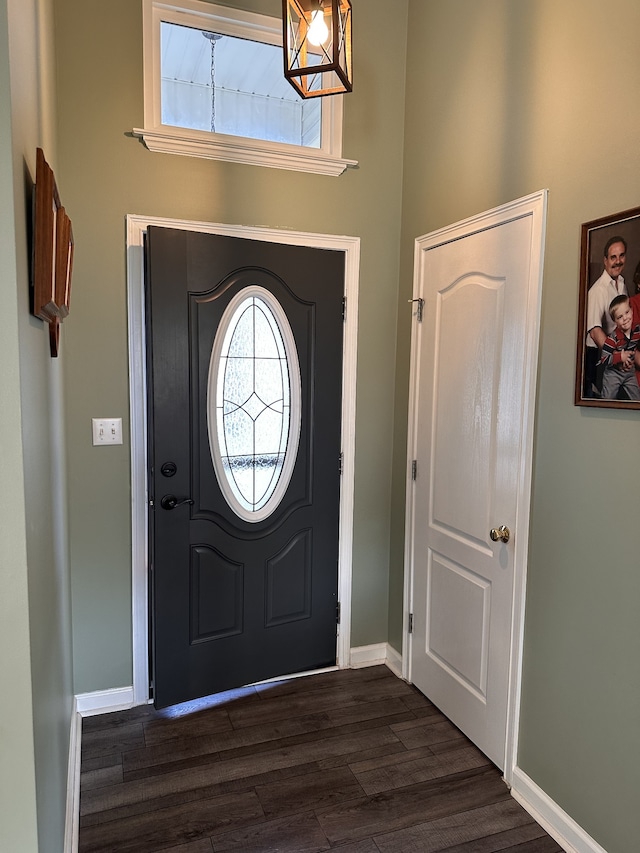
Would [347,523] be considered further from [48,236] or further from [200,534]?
[48,236]

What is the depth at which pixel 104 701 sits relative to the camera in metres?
2.56

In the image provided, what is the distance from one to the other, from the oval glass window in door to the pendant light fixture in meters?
1.12

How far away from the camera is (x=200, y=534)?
256 centimetres

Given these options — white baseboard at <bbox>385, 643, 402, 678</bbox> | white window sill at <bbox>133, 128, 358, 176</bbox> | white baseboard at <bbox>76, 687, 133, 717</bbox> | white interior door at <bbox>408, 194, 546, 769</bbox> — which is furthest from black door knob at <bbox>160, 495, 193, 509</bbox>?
white window sill at <bbox>133, 128, 358, 176</bbox>

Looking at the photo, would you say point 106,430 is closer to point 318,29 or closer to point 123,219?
point 123,219

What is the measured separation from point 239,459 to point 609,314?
1611 millimetres

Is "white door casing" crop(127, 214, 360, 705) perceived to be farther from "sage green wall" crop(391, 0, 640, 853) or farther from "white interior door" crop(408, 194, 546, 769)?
"sage green wall" crop(391, 0, 640, 853)

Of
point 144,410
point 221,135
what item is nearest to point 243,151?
point 221,135

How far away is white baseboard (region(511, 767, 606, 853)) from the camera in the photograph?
182cm

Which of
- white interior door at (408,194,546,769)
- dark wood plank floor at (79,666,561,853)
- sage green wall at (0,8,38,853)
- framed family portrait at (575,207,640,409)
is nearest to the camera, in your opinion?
sage green wall at (0,8,38,853)

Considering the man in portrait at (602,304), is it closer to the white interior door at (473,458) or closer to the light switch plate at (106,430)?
the white interior door at (473,458)

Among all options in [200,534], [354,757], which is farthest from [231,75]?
[354,757]

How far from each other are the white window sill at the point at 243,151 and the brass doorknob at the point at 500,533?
1.76 meters

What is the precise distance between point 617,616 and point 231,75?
2583 millimetres
